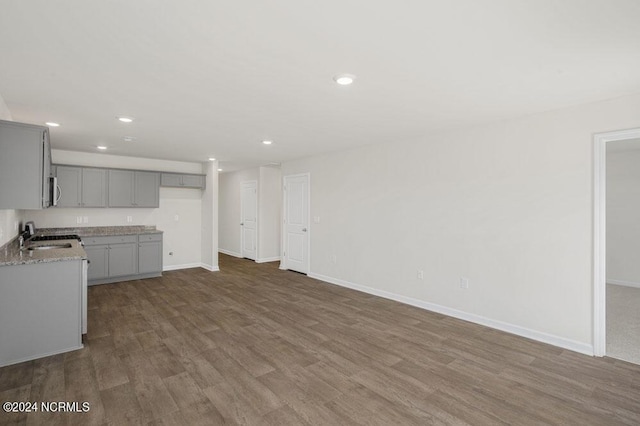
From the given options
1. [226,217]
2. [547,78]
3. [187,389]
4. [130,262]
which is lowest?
[187,389]

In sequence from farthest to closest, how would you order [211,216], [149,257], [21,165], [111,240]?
[211,216] < [149,257] < [111,240] < [21,165]

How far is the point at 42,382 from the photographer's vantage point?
2.56 meters

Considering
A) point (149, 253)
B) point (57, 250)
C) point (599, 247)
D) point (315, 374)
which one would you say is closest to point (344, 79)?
point (315, 374)

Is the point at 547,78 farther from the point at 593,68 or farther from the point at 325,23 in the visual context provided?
the point at 325,23

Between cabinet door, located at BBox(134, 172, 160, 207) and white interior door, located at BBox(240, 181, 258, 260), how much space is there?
2.23m

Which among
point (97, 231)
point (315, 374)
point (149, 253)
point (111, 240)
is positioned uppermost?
point (97, 231)

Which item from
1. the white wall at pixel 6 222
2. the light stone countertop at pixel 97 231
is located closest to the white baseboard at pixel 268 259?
the light stone countertop at pixel 97 231

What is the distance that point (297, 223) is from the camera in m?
6.81

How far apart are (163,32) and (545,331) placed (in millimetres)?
4294

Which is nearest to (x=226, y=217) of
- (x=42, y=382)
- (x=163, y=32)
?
(x=42, y=382)

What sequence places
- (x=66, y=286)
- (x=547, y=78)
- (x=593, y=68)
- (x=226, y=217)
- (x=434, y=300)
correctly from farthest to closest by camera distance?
(x=226, y=217) → (x=434, y=300) → (x=66, y=286) → (x=547, y=78) → (x=593, y=68)

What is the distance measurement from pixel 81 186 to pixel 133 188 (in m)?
0.81

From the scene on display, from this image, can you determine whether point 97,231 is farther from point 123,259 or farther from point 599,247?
point 599,247

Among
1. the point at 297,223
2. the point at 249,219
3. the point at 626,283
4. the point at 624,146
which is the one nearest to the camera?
the point at 624,146
